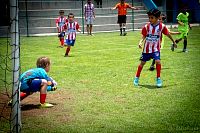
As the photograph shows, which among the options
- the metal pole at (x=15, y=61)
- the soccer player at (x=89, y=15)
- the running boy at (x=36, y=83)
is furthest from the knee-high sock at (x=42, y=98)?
the soccer player at (x=89, y=15)

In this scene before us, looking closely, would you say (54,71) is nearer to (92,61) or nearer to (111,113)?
(92,61)

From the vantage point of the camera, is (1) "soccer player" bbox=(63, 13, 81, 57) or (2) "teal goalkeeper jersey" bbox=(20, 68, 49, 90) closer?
(2) "teal goalkeeper jersey" bbox=(20, 68, 49, 90)

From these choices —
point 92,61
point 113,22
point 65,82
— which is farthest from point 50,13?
point 65,82

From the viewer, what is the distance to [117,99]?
8016 millimetres

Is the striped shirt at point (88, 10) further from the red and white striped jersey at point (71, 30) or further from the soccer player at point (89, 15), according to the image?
the red and white striped jersey at point (71, 30)

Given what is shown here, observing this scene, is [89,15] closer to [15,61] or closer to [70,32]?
[70,32]

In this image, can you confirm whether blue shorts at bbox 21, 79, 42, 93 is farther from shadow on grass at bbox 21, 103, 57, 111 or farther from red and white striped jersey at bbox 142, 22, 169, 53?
red and white striped jersey at bbox 142, 22, 169, 53

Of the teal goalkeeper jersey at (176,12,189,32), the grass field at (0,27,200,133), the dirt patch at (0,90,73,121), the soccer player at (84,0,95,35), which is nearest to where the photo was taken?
the grass field at (0,27,200,133)

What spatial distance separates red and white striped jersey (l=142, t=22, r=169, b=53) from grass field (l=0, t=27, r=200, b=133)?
0.80 meters

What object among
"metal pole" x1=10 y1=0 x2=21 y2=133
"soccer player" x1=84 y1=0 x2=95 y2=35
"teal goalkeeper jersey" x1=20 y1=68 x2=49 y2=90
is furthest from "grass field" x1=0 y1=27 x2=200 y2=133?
"soccer player" x1=84 y1=0 x2=95 y2=35

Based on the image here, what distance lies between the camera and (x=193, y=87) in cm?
901

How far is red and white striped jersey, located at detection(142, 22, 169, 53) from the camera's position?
952 centimetres

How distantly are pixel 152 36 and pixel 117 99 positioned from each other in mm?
2202

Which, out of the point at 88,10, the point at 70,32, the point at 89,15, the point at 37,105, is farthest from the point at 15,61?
the point at 88,10
